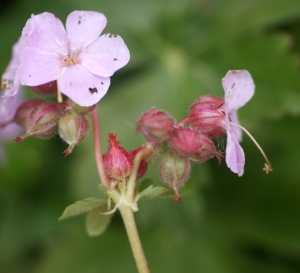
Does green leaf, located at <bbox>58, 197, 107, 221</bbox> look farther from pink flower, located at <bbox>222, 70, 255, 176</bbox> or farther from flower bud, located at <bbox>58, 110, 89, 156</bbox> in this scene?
pink flower, located at <bbox>222, 70, 255, 176</bbox>

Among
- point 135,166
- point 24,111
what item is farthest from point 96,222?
point 24,111

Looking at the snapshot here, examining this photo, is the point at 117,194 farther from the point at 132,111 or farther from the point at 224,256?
the point at 224,256

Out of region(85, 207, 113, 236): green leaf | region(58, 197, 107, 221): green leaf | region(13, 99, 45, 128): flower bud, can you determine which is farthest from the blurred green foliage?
region(58, 197, 107, 221): green leaf

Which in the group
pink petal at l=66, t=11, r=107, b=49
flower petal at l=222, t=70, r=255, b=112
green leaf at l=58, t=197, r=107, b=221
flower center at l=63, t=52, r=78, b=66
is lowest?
green leaf at l=58, t=197, r=107, b=221

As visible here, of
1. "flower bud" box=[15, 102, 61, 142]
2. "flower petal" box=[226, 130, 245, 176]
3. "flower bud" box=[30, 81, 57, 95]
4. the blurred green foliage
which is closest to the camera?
"flower petal" box=[226, 130, 245, 176]

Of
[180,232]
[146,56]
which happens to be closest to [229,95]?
[180,232]

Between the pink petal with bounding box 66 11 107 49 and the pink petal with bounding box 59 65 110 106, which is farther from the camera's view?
the pink petal with bounding box 66 11 107 49

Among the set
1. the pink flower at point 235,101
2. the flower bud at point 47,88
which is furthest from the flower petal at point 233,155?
the flower bud at point 47,88
